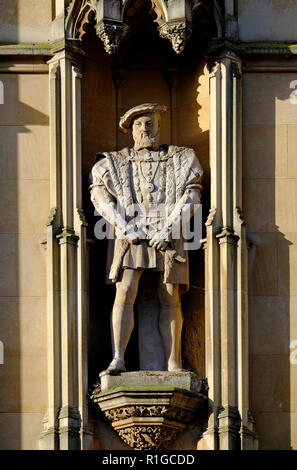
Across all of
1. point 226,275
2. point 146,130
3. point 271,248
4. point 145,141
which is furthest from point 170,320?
point 146,130

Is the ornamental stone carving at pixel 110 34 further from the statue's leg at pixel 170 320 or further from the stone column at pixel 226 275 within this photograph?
the statue's leg at pixel 170 320

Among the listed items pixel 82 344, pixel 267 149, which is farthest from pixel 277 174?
pixel 82 344

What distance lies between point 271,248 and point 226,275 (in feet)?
2.28

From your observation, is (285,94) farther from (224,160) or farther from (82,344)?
(82,344)

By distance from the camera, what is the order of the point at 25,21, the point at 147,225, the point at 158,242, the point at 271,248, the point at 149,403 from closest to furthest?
the point at 149,403 < the point at 158,242 < the point at 147,225 < the point at 271,248 < the point at 25,21

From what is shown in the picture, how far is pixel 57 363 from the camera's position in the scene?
31344 mm

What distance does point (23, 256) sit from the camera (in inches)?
1254

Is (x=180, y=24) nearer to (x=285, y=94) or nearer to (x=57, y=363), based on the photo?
(x=285, y=94)

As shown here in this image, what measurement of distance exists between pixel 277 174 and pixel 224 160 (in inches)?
23.8

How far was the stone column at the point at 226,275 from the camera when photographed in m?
31.2

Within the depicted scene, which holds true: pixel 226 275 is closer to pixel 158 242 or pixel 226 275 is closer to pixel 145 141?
pixel 158 242

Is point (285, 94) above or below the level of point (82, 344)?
above

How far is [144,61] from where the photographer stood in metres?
32.9

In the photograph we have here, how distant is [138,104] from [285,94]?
1.56 metres
